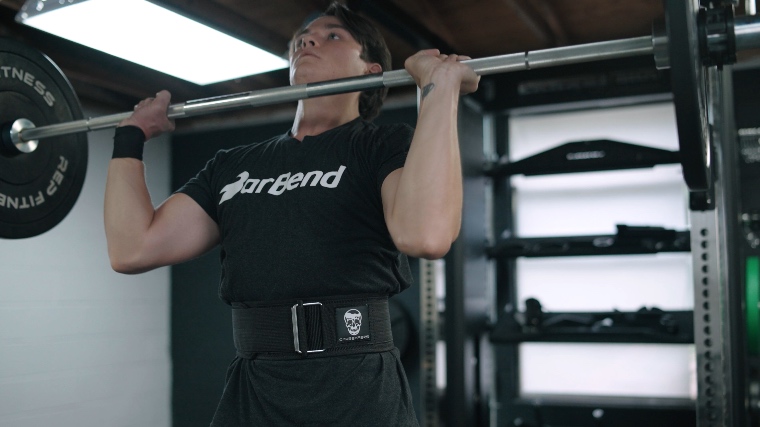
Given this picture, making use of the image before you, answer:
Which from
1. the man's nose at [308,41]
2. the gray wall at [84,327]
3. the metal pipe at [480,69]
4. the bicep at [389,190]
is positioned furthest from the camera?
the gray wall at [84,327]

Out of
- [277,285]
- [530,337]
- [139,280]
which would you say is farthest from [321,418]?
[139,280]

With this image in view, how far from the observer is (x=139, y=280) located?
4.41 metres

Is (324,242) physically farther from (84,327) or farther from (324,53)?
(84,327)

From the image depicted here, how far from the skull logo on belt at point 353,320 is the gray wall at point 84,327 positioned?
280 centimetres

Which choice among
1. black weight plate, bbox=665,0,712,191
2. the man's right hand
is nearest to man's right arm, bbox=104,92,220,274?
the man's right hand

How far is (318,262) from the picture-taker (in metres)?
1.37

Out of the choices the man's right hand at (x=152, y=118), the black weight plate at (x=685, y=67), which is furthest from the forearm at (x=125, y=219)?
the black weight plate at (x=685, y=67)

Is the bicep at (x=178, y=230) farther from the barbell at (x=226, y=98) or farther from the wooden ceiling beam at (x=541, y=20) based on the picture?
the wooden ceiling beam at (x=541, y=20)

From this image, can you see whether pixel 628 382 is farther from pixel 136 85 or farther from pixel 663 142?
pixel 136 85

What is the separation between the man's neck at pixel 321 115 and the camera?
1645 mm

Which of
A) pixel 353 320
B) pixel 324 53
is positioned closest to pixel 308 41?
pixel 324 53

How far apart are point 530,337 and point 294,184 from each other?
197 cm

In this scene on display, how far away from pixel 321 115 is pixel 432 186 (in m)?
0.51

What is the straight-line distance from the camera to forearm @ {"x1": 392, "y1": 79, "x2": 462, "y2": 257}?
1217 millimetres
